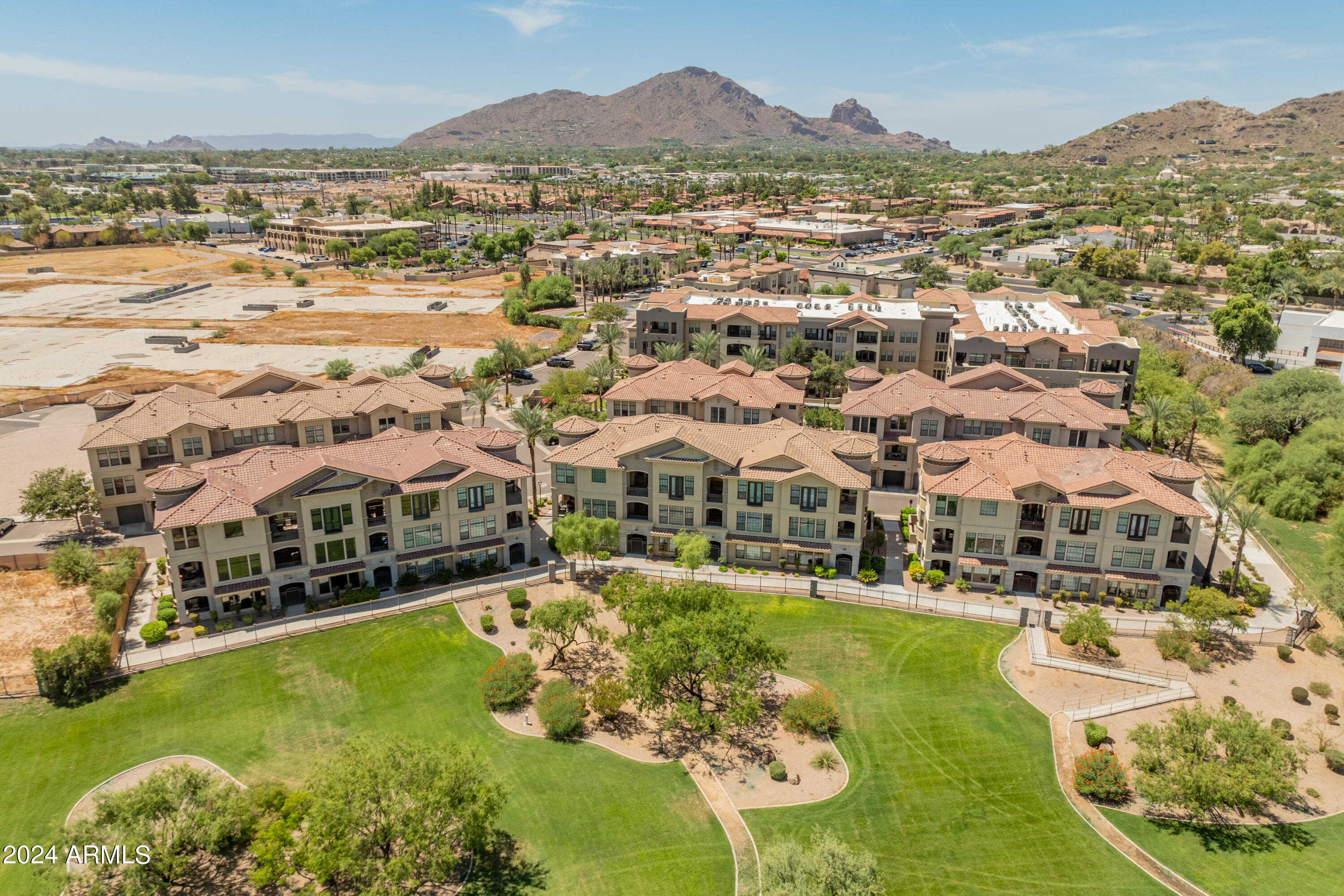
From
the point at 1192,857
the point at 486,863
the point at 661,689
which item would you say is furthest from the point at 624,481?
the point at 1192,857

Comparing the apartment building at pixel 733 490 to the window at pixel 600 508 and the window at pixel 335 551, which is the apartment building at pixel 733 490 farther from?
the window at pixel 335 551

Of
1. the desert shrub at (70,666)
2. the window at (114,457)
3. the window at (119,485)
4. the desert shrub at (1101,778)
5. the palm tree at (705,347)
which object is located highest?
the palm tree at (705,347)

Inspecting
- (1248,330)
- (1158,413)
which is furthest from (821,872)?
(1248,330)

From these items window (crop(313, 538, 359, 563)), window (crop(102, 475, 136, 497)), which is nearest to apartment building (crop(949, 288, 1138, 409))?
window (crop(313, 538, 359, 563))

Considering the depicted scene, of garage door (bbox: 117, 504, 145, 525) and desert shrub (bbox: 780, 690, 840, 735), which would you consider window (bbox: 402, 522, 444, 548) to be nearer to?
garage door (bbox: 117, 504, 145, 525)

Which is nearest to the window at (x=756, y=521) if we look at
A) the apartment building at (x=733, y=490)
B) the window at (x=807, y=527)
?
the apartment building at (x=733, y=490)

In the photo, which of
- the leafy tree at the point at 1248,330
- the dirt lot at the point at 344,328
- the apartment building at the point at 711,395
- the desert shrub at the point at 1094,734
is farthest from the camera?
the dirt lot at the point at 344,328
